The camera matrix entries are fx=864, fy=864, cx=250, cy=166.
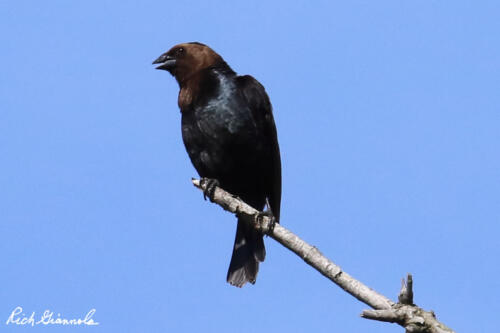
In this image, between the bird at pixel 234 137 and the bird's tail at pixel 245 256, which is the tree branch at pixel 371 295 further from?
the bird's tail at pixel 245 256

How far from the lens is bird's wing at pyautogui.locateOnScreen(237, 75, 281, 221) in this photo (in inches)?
249

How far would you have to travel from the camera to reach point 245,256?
21.6 feet

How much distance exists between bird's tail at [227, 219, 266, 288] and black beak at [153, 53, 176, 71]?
4.49ft

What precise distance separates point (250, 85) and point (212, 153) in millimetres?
627

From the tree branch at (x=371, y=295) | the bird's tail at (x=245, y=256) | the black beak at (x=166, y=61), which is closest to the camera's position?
the tree branch at (x=371, y=295)

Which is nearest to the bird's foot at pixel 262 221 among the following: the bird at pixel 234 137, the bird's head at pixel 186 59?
the bird at pixel 234 137

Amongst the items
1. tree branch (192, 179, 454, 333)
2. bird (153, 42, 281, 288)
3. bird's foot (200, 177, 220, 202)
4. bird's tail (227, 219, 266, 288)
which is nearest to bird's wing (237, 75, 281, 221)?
bird (153, 42, 281, 288)

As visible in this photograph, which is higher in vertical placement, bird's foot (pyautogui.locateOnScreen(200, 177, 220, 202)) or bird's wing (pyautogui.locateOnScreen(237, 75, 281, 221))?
bird's wing (pyautogui.locateOnScreen(237, 75, 281, 221))

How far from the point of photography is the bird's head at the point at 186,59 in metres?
6.66

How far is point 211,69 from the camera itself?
6.54 m

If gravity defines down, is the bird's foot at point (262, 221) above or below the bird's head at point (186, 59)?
below

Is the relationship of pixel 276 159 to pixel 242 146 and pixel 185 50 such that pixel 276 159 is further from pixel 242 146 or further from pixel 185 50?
pixel 185 50

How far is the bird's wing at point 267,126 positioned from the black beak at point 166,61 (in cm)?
68

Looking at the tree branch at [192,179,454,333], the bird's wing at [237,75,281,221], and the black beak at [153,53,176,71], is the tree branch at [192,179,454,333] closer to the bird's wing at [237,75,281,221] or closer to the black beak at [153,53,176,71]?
the bird's wing at [237,75,281,221]
